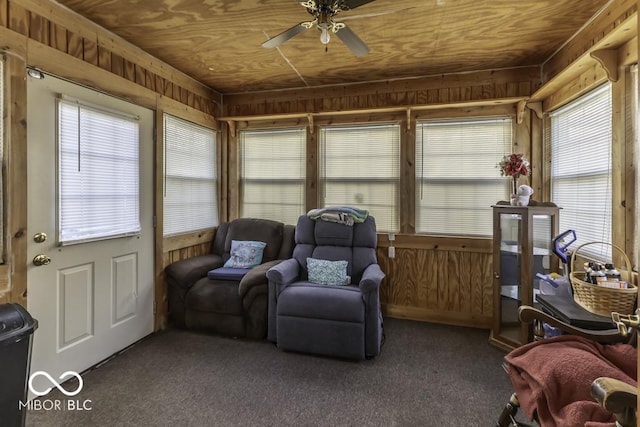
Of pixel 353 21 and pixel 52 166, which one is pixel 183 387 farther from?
pixel 353 21

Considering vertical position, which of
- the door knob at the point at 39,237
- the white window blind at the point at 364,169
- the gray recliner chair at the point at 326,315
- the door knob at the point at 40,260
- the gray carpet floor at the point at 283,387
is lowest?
the gray carpet floor at the point at 283,387

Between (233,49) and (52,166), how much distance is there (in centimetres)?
172

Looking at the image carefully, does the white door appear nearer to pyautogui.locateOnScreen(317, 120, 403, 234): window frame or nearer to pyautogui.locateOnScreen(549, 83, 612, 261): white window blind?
pyautogui.locateOnScreen(317, 120, 403, 234): window frame

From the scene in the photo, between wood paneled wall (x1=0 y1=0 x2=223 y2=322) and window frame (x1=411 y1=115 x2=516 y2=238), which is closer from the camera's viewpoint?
wood paneled wall (x1=0 y1=0 x2=223 y2=322)

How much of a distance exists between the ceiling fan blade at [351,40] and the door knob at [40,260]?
2.41 metres

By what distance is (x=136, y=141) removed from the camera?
9.18 ft

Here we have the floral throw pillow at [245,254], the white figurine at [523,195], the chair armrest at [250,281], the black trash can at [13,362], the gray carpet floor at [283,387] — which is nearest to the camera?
the black trash can at [13,362]

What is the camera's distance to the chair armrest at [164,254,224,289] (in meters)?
3.03

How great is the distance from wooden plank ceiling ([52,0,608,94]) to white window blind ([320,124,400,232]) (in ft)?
2.03

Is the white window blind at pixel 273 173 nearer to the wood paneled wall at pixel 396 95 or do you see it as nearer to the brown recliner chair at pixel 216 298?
the wood paneled wall at pixel 396 95

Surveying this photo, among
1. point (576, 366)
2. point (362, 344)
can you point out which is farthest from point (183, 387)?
point (576, 366)

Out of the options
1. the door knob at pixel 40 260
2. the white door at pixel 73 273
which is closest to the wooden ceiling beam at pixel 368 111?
the white door at pixel 73 273

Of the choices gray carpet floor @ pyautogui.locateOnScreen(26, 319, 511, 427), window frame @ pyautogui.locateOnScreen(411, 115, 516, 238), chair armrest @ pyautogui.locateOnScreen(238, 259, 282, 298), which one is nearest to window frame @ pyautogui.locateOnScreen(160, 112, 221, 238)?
chair armrest @ pyautogui.locateOnScreen(238, 259, 282, 298)

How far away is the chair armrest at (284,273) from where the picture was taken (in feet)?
8.95
